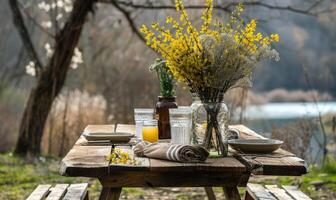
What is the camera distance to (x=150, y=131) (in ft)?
11.1

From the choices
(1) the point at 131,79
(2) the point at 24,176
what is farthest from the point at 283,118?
(2) the point at 24,176

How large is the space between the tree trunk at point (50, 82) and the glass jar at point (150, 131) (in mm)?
4453

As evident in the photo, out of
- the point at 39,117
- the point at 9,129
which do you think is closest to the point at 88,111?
the point at 39,117

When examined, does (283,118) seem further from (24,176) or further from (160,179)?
(160,179)

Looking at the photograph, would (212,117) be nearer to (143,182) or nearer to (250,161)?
(250,161)

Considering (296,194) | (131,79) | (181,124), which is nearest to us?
(181,124)

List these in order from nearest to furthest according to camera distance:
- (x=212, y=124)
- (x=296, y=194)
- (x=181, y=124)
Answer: (x=212, y=124)
(x=181, y=124)
(x=296, y=194)

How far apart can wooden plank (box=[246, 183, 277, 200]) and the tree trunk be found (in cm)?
420

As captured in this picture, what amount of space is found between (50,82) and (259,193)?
4546mm

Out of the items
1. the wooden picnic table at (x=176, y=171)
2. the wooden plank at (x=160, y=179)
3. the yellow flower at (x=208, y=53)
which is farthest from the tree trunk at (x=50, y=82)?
the wooden plank at (x=160, y=179)

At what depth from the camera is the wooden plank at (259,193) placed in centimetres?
368

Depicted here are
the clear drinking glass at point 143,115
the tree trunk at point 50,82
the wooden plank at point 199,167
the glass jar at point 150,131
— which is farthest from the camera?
the tree trunk at point 50,82

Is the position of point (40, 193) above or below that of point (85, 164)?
below

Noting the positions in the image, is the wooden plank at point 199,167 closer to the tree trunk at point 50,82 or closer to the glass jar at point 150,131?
the glass jar at point 150,131
